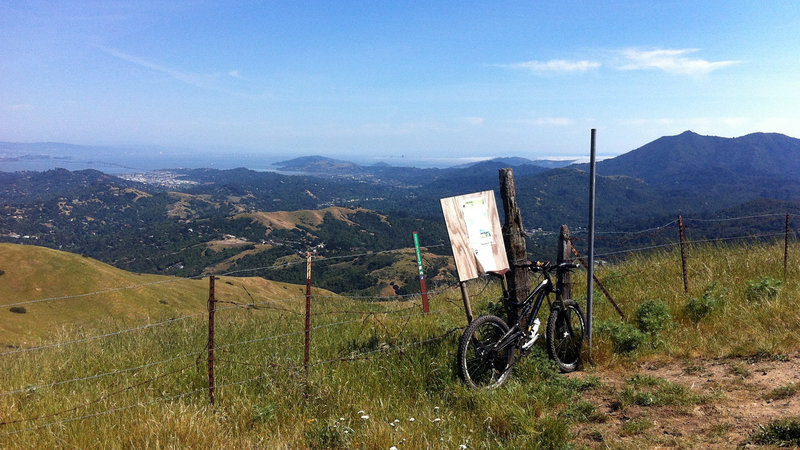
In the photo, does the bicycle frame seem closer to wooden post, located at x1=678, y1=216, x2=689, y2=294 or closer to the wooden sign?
the wooden sign

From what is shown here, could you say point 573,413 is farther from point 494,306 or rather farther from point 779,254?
point 779,254

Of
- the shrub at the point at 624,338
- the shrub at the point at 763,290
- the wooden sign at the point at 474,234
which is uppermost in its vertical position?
the wooden sign at the point at 474,234

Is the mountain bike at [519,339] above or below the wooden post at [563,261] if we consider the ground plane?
below

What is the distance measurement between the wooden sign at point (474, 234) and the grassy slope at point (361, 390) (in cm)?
133

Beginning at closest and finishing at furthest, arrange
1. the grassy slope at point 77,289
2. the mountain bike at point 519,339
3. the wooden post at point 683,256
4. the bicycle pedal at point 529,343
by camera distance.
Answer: the mountain bike at point 519,339, the bicycle pedal at point 529,343, the wooden post at point 683,256, the grassy slope at point 77,289

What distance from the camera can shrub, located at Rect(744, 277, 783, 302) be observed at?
7.73m

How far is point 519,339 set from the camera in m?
5.92

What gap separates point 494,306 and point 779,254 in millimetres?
8699

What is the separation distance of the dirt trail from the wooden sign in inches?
85.9

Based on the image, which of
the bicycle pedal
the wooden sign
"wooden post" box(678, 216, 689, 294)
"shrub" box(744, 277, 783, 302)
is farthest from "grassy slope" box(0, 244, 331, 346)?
"shrub" box(744, 277, 783, 302)

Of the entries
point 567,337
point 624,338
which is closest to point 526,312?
point 567,337

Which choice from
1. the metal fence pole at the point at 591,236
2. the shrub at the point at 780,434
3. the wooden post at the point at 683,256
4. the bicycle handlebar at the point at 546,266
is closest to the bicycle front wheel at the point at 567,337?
the metal fence pole at the point at 591,236

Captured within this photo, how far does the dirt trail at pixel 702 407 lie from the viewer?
4.25 metres

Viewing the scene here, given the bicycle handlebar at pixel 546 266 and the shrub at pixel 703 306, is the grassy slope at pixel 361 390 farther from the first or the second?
the bicycle handlebar at pixel 546 266
